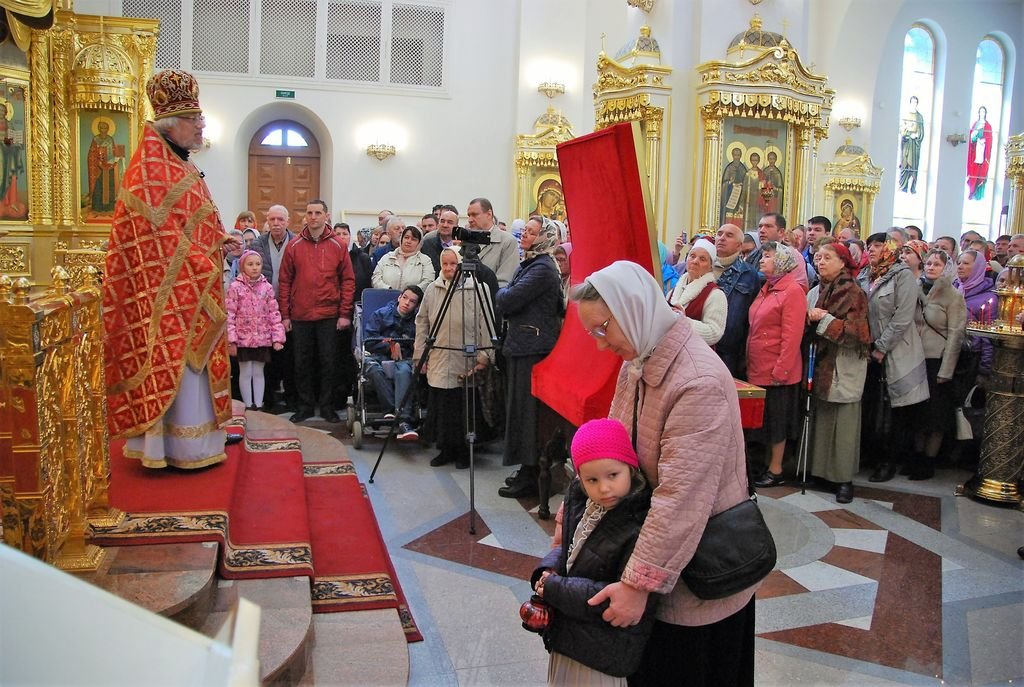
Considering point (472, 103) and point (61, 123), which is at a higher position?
point (472, 103)

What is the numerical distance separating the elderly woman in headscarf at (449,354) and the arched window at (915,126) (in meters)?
15.4

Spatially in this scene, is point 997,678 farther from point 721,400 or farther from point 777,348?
point 777,348

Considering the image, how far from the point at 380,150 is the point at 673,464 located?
12.8 meters

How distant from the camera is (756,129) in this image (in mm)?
10797

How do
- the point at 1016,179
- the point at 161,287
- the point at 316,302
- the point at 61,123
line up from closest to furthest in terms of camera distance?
the point at 161,287 < the point at 316,302 < the point at 61,123 < the point at 1016,179

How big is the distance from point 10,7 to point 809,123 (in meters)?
9.09

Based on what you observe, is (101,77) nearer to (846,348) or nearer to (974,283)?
(846,348)

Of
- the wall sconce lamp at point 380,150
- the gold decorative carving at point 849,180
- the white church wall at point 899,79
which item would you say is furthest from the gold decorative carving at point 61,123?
the gold decorative carving at point 849,180

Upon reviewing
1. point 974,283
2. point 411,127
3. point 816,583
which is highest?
point 411,127

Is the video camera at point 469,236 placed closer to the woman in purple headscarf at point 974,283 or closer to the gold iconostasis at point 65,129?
the woman in purple headscarf at point 974,283

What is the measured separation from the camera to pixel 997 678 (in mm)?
3051

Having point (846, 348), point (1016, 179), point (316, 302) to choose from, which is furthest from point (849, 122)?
point (316, 302)

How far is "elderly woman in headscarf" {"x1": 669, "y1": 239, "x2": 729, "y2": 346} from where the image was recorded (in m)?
4.85

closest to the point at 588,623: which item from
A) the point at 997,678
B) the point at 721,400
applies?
the point at 721,400
